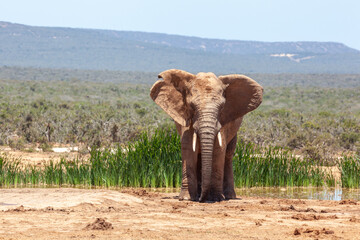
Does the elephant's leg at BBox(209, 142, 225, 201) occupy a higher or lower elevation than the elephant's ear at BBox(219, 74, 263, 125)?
lower

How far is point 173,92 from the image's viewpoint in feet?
35.7

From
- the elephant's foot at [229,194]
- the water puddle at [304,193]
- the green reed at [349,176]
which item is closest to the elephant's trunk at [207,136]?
the elephant's foot at [229,194]

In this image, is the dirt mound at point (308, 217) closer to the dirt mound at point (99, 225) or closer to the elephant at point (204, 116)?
the elephant at point (204, 116)

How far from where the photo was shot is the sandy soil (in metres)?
7.16

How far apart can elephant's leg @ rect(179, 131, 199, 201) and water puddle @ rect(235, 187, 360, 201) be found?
2075 mm

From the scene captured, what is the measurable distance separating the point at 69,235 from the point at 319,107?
5139 centimetres

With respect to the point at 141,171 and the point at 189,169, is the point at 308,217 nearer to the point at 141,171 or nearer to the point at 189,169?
the point at 189,169

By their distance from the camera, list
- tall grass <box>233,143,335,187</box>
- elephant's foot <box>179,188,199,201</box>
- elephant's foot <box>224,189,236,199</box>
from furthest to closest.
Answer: tall grass <box>233,143,335,187</box> → elephant's foot <box>224,189,236,199</box> → elephant's foot <box>179,188,199,201</box>

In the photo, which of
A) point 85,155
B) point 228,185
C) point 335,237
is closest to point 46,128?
point 85,155

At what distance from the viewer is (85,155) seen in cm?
2116

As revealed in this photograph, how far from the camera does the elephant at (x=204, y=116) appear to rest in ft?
33.0

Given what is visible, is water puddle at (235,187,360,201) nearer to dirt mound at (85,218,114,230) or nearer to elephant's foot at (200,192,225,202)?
elephant's foot at (200,192,225,202)

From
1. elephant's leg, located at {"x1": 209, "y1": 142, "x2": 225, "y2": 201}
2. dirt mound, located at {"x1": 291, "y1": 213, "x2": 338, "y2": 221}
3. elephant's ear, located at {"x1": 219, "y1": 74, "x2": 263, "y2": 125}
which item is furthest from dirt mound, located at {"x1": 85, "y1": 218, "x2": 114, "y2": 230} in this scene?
elephant's ear, located at {"x1": 219, "y1": 74, "x2": 263, "y2": 125}

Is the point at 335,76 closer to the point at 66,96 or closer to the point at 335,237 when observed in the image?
the point at 66,96
